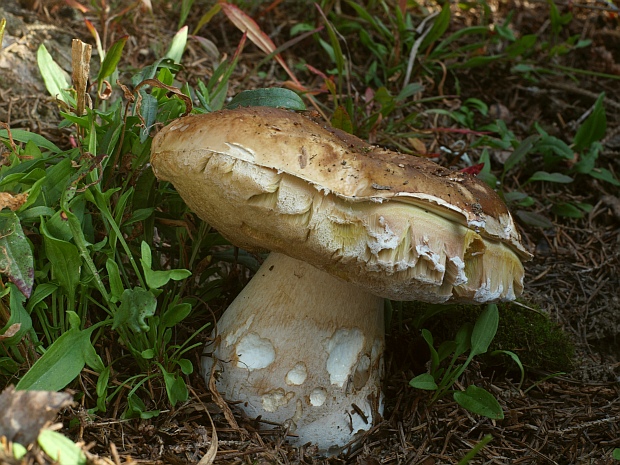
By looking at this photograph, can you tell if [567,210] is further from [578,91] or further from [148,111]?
[148,111]

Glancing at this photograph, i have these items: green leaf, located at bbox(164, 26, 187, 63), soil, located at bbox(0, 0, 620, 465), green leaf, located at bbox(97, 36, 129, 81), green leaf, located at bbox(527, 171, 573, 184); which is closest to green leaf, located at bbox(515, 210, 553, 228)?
soil, located at bbox(0, 0, 620, 465)

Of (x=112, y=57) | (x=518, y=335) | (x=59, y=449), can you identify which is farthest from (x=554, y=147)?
(x=59, y=449)

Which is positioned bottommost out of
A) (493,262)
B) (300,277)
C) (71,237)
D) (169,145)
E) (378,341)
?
(378,341)

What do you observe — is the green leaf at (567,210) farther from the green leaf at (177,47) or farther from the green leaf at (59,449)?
the green leaf at (59,449)

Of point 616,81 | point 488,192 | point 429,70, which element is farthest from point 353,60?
point 488,192

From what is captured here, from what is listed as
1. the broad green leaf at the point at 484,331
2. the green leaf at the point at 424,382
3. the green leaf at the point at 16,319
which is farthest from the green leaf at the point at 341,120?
the green leaf at the point at 16,319

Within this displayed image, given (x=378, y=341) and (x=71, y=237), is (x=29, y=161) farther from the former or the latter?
(x=378, y=341)

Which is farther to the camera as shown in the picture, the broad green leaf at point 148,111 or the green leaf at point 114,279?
the broad green leaf at point 148,111
